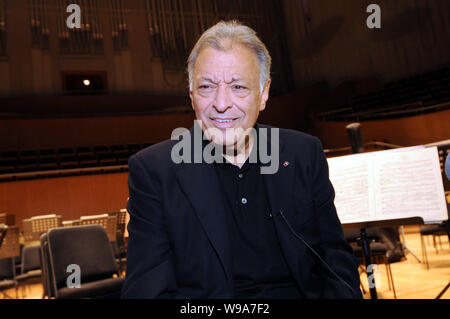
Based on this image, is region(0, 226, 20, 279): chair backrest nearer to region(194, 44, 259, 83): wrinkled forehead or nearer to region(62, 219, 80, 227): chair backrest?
region(62, 219, 80, 227): chair backrest

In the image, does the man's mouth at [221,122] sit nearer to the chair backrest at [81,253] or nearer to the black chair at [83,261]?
the black chair at [83,261]

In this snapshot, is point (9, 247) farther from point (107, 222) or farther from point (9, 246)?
point (107, 222)

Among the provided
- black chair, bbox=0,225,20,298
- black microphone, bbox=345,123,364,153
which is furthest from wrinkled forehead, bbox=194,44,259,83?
black chair, bbox=0,225,20,298

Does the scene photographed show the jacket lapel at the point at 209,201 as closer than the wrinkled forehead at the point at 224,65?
Yes

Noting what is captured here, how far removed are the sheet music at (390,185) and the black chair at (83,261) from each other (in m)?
1.81

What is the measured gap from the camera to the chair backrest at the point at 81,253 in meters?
3.21

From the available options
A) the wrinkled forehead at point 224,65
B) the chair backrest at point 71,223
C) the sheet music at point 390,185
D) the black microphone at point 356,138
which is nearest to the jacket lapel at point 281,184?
the wrinkled forehead at point 224,65

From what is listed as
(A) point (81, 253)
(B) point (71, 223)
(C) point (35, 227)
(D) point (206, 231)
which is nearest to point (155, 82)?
(C) point (35, 227)

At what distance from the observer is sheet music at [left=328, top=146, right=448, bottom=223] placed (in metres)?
2.21

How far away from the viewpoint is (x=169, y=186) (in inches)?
58.0

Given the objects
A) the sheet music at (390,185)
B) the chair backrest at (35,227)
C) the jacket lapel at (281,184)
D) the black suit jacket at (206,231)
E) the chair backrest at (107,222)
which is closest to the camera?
the black suit jacket at (206,231)

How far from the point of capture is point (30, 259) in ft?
17.8

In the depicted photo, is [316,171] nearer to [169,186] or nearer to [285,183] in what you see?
[285,183]

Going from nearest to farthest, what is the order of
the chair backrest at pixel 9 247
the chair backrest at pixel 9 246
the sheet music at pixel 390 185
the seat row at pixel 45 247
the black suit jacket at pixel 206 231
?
the black suit jacket at pixel 206 231 → the sheet music at pixel 390 185 → the seat row at pixel 45 247 → the chair backrest at pixel 9 247 → the chair backrest at pixel 9 246
